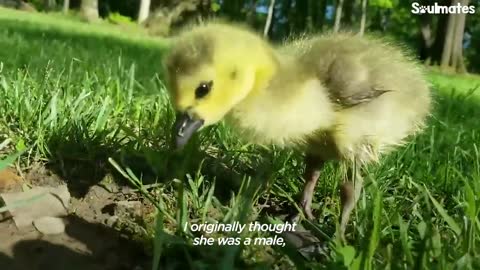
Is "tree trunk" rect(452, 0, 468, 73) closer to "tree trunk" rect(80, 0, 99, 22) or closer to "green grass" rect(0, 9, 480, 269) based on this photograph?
"green grass" rect(0, 9, 480, 269)

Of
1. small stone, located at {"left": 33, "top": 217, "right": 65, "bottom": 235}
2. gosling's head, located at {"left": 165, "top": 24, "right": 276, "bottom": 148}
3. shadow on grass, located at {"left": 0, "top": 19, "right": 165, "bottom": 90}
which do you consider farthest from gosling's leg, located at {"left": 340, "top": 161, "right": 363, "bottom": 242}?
shadow on grass, located at {"left": 0, "top": 19, "right": 165, "bottom": 90}

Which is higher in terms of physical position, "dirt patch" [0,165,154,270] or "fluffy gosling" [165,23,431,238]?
"fluffy gosling" [165,23,431,238]

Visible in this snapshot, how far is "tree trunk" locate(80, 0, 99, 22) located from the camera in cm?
1304

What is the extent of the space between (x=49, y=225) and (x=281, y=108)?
1.67ft

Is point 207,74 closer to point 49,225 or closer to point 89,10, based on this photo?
point 49,225

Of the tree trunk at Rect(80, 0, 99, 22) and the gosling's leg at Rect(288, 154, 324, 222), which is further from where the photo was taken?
the tree trunk at Rect(80, 0, 99, 22)

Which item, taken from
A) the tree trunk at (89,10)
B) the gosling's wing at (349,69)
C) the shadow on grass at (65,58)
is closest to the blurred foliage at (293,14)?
the tree trunk at (89,10)

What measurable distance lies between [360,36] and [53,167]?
0.78 metres

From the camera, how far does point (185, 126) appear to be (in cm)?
136

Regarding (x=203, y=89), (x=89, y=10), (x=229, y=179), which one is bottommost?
(x=89, y=10)

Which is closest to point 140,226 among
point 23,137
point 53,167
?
point 53,167

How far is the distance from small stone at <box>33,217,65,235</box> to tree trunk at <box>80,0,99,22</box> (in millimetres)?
11589

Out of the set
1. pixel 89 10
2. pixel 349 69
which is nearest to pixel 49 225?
pixel 349 69

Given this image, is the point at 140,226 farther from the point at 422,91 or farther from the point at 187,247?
the point at 422,91
